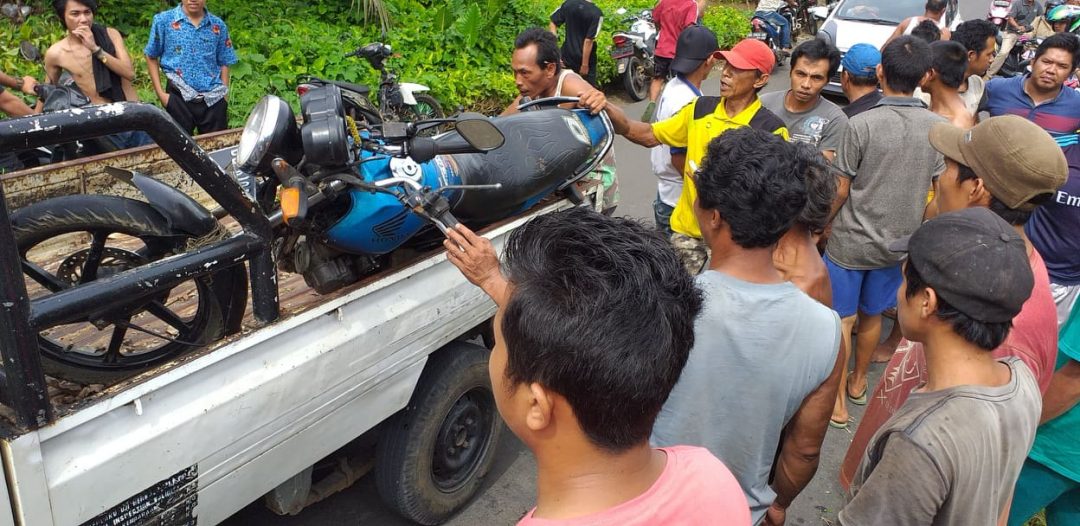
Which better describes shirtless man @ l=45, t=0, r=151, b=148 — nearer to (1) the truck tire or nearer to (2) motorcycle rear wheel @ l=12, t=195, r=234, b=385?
(2) motorcycle rear wheel @ l=12, t=195, r=234, b=385

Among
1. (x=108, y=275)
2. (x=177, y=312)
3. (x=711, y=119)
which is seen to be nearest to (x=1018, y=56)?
(x=711, y=119)

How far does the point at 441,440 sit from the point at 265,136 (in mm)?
1384

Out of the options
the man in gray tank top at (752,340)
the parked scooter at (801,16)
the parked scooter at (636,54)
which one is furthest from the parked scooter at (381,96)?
the parked scooter at (801,16)

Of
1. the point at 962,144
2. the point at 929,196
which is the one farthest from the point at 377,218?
the point at 929,196

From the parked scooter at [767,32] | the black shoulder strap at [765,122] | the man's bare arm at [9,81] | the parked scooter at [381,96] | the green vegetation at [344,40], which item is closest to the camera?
the parked scooter at [381,96]

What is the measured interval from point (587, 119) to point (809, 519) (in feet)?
6.86

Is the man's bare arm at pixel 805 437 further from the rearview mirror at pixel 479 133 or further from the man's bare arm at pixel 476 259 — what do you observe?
the rearview mirror at pixel 479 133

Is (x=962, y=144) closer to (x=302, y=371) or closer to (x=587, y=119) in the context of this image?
(x=587, y=119)

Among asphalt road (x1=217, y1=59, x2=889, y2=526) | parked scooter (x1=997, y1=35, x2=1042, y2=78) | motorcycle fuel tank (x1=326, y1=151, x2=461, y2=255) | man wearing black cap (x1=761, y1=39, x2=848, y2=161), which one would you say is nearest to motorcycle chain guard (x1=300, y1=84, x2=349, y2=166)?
motorcycle fuel tank (x1=326, y1=151, x2=461, y2=255)

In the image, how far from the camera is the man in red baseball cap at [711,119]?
11.6ft

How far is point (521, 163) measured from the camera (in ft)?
10.7

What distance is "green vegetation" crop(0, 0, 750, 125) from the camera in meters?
7.17

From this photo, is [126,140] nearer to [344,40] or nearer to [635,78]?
[344,40]

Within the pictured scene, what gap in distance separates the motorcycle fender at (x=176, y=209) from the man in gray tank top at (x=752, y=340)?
1.48m
